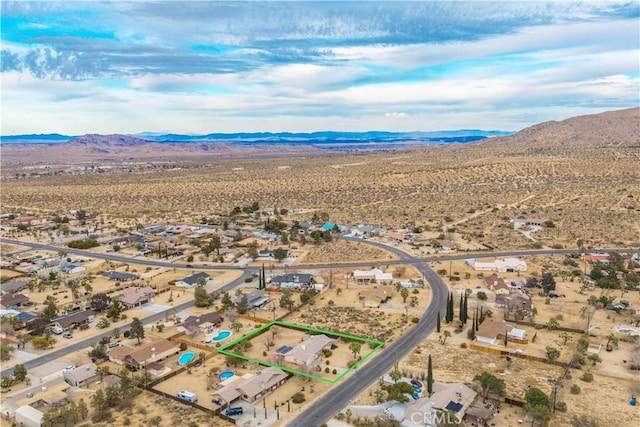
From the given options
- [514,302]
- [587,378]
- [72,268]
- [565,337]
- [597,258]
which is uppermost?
[72,268]

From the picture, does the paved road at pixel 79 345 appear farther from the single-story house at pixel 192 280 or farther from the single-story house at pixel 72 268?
the single-story house at pixel 72 268

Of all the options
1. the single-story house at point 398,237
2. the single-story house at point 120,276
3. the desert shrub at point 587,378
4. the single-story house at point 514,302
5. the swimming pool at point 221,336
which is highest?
the single-story house at point 398,237

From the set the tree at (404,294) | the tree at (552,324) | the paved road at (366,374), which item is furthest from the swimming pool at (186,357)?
the tree at (552,324)

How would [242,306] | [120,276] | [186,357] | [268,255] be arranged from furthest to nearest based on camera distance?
[268,255], [120,276], [242,306], [186,357]

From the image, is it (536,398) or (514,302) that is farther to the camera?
(514,302)

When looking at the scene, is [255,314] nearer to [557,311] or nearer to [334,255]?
[334,255]

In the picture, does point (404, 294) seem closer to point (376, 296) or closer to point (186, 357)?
point (376, 296)

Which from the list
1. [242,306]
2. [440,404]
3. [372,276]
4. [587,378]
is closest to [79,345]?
[242,306]
